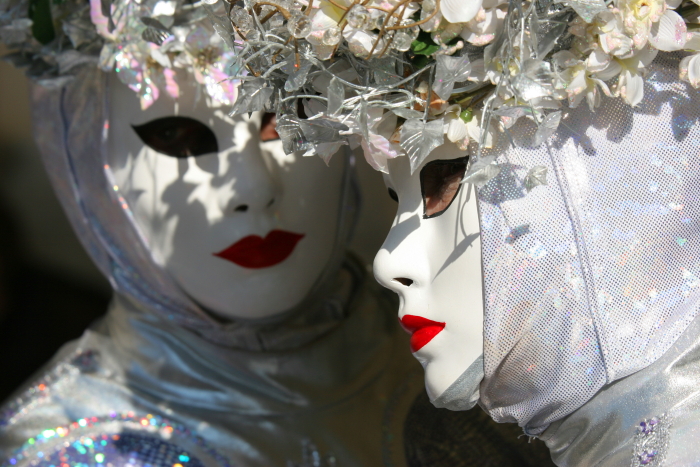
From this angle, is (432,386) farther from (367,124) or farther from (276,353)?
(276,353)

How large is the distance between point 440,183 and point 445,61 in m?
0.16

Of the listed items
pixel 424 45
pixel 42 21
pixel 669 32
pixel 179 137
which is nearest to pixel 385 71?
pixel 424 45

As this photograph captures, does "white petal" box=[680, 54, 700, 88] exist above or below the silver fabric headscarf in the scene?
above

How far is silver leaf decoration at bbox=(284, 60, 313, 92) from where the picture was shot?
695 mm

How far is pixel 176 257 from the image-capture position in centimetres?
118

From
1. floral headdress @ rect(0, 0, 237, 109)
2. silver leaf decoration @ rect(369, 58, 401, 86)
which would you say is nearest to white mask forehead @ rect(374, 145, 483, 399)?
silver leaf decoration @ rect(369, 58, 401, 86)

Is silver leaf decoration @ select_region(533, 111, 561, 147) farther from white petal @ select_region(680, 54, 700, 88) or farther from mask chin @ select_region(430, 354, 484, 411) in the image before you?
mask chin @ select_region(430, 354, 484, 411)

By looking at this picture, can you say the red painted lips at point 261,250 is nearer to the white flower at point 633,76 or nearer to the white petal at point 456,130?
the white petal at point 456,130

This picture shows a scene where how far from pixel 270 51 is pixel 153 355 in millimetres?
810

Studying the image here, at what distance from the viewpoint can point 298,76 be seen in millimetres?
697

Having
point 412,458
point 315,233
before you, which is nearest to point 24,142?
point 315,233

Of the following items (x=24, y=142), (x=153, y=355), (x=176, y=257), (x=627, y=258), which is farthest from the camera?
(x=24, y=142)

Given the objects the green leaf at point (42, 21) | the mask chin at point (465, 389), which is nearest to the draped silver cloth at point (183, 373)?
the green leaf at point (42, 21)

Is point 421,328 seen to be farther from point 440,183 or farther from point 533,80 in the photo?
point 533,80
